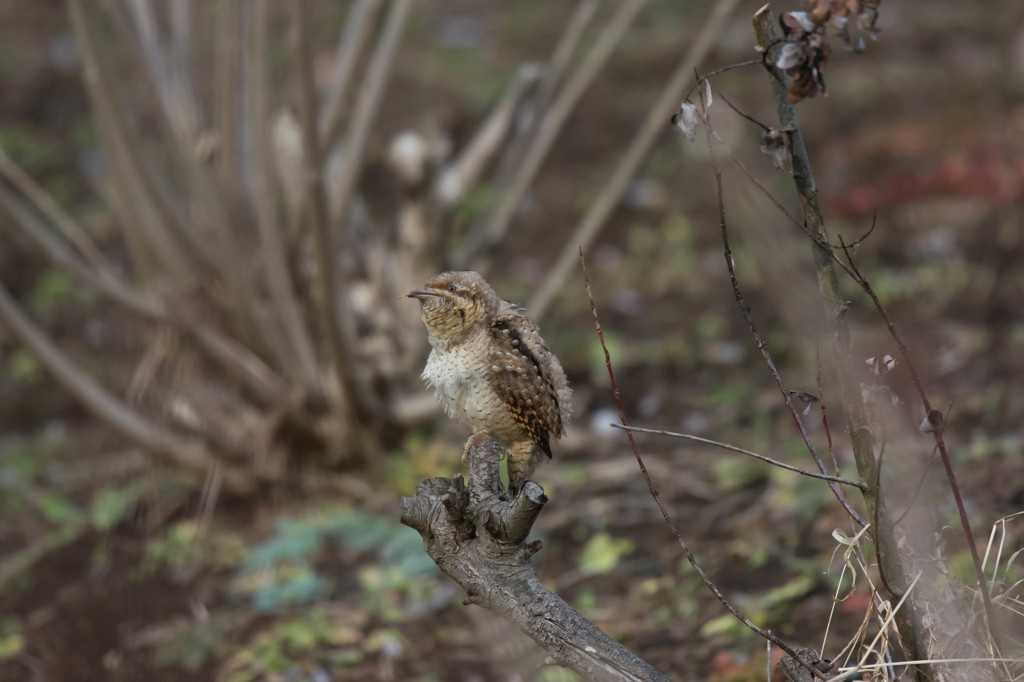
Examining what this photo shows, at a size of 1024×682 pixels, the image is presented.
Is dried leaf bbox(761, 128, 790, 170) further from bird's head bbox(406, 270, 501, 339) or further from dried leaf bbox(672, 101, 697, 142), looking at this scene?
bird's head bbox(406, 270, 501, 339)

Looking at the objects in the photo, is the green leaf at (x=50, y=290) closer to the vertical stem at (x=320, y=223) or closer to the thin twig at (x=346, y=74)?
the vertical stem at (x=320, y=223)

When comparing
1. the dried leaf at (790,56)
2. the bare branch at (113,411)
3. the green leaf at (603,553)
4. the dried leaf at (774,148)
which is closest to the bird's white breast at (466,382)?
the dried leaf at (774,148)

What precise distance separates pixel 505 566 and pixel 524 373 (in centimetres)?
46

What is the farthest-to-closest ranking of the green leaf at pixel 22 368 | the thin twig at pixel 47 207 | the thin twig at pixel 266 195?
the green leaf at pixel 22 368, the thin twig at pixel 266 195, the thin twig at pixel 47 207

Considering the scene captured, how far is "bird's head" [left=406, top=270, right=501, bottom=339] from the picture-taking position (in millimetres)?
2072

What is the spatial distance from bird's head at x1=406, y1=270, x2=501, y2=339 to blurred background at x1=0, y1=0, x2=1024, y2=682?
24.9 inches

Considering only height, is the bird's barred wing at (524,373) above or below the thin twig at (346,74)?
below

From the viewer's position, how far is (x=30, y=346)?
4.04 metres

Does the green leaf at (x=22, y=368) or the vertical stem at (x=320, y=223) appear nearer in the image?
the vertical stem at (x=320, y=223)

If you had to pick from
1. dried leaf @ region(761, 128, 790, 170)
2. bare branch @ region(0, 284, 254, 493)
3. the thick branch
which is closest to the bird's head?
the thick branch

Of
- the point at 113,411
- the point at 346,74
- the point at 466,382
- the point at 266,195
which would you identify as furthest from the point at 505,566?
the point at 113,411

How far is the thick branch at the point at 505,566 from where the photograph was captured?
78.1 inches

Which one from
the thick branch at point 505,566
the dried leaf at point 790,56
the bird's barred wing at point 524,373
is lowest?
the thick branch at point 505,566

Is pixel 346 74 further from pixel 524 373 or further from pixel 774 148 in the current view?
pixel 774 148
